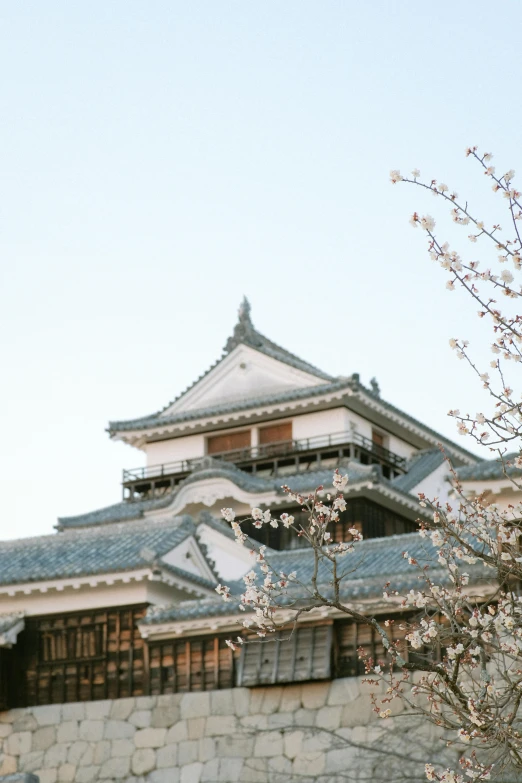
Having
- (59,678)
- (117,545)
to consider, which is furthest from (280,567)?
(59,678)

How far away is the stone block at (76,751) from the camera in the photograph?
17.8m

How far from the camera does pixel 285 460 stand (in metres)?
32.5

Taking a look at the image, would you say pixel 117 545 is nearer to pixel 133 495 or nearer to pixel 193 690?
pixel 193 690

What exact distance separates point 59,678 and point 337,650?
15.4 feet

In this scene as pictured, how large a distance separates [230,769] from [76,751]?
2660 mm

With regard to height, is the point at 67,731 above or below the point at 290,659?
below

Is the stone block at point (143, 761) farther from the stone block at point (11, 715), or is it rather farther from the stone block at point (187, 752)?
the stone block at point (11, 715)

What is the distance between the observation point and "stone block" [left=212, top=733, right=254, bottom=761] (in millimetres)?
16641

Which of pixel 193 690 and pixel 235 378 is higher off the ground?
pixel 235 378

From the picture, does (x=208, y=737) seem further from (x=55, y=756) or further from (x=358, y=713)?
(x=55, y=756)

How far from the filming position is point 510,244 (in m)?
8.48

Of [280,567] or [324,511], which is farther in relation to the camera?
[280,567]

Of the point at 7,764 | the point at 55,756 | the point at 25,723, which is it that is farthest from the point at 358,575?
the point at 7,764

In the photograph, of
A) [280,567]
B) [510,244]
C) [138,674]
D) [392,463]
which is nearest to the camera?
[510,244]
